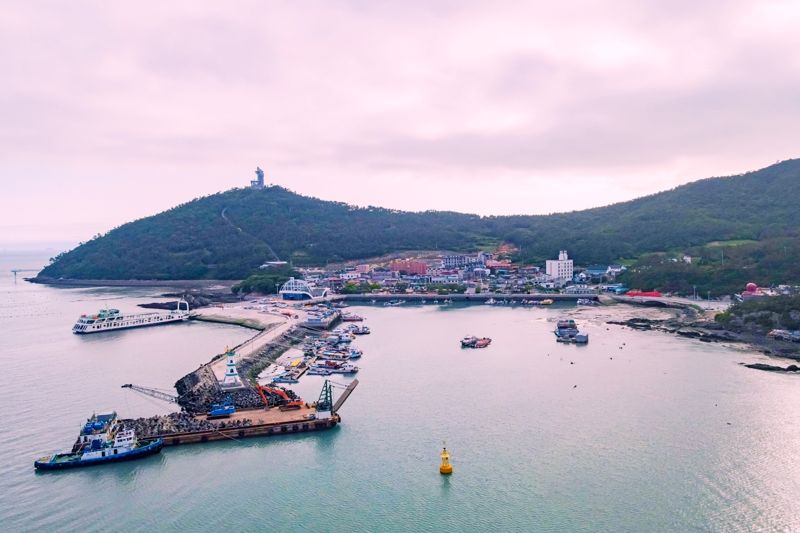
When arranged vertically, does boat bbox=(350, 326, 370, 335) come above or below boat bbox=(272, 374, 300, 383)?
above

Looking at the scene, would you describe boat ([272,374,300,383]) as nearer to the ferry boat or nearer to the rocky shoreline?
the ferry boat

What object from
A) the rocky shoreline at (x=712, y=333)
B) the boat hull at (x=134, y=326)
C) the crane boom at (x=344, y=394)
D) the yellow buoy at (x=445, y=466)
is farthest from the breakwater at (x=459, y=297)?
the yellow buoy at (x=445, y=466)

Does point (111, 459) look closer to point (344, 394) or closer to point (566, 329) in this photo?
point (344, 394)

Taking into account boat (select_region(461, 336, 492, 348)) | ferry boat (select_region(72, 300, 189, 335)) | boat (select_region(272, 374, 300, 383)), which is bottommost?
boat (select_region(272, 374, 300, 383))

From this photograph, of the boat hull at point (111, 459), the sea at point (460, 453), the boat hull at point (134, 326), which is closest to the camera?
the sea at point (460, 453)

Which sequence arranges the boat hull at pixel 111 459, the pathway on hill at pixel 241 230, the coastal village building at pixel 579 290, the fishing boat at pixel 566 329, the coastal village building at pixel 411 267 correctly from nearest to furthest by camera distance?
the boat hull at pixel 111 459, the fishing boat at pixel 566 329, the coastal village building at pixel 579 290, the coastal village building at pixel 411 267, the pathway on hill at pixel 241 230

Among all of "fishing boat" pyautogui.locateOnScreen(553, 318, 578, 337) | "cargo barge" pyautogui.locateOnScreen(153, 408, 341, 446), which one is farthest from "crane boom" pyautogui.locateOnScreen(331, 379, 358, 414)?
"fishing boat" pyautogui.locateOnScreen(553, 318, 578, 337)

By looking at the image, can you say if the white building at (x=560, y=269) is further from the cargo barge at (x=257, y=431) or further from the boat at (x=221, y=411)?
the boat at (x=221, y=411)

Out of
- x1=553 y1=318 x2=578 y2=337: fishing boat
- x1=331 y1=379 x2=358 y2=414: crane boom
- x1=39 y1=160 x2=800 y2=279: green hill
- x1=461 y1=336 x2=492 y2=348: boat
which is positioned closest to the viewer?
x1=331 y1=379 x2=358 y2=414: crane boom

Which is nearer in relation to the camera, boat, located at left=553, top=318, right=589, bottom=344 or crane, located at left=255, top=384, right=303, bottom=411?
crane, located at left=255, top=384, right=303, bottom=411
